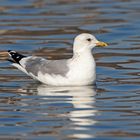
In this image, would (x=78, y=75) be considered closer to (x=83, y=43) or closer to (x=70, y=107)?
(x=83, y=43)

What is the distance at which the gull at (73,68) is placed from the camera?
15.0 meters

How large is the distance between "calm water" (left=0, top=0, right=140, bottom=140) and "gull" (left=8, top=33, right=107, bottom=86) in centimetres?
14

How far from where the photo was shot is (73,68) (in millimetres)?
15031

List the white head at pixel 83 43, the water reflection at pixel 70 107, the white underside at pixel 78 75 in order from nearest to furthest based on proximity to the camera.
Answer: the water reflection at pixel 70 107, the white underside at pixel 78 75, the white head at pixel 83 43

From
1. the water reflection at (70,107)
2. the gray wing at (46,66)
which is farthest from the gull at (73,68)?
the water reflection at (70,107)

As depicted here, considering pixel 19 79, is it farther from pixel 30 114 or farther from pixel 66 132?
pixel 66 132

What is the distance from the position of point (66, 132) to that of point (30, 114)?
1.38m

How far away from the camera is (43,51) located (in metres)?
19.2

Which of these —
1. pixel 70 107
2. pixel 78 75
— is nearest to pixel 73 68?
pixel 78 75

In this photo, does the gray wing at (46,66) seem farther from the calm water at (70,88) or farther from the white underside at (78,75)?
the calm water at (70,88)

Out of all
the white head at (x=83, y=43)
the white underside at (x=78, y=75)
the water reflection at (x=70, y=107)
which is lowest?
the water reflection at (x=70, y=107)

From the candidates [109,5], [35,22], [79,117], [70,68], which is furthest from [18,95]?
[109,5]

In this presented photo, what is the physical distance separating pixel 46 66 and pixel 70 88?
685mm

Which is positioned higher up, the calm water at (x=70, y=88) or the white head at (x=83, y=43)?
the white head at (x=83, y=43)
